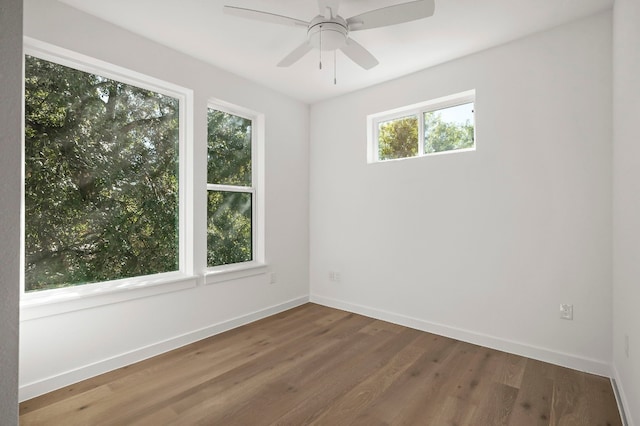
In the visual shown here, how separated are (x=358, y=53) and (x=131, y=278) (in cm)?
245

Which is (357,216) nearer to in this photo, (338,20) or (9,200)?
(338,20)

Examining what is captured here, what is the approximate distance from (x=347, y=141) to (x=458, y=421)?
9.27 ft

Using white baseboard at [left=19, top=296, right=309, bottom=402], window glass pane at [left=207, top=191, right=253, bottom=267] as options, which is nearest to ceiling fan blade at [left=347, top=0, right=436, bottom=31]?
window glass pane at [left=207, top=191, right=253, bottom=267]

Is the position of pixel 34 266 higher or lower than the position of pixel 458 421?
higher

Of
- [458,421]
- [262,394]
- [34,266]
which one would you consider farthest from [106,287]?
[458,421]

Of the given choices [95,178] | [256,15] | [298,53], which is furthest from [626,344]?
[95,178]

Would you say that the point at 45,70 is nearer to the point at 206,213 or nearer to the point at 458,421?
the point at 206,213

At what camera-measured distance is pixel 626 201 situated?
178 cm

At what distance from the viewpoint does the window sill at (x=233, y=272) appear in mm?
3049

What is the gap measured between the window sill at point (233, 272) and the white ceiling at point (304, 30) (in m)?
1.97

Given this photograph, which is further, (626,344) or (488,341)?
(488,341)

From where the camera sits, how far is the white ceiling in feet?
7.17

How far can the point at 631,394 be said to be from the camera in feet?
5.48

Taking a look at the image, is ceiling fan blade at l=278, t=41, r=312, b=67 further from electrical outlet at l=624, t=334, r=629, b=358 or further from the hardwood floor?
electrical outlet at l=624, t=334, r=629, b=358
